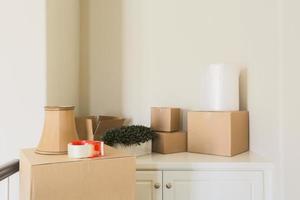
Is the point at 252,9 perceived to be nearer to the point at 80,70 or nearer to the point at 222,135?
the point at 222,135

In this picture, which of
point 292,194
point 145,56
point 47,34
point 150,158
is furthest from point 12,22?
point 292,194

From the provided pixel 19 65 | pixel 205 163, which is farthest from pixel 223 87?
pixel 19 65

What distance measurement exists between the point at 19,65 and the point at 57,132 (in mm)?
562

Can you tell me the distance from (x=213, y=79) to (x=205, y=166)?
0.54 metres

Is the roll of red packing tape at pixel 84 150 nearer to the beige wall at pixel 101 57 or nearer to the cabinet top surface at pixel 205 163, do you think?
the cabinet top surface at pixel 205 163

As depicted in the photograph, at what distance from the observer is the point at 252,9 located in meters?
1.70

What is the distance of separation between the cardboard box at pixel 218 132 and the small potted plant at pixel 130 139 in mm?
259

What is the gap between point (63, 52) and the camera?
179cm

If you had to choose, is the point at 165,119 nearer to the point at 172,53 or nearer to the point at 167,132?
the point at 167,132

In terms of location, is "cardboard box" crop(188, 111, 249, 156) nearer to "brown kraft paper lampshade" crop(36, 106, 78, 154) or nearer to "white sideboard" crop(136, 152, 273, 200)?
"white sideboard" crop(136, 152, 273, 200)

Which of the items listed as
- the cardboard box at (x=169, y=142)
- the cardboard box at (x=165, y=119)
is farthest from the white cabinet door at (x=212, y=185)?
the cardboard box at (x=165, y=119)

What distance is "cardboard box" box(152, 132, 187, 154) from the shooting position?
1663 mm

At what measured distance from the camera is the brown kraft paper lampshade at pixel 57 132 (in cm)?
109

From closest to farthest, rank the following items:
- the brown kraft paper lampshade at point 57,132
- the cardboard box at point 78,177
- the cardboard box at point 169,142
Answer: the cardboard box at point 78,177, the brown kraft paper lampshade at point 57,132, the cardboard box at point 169,142
